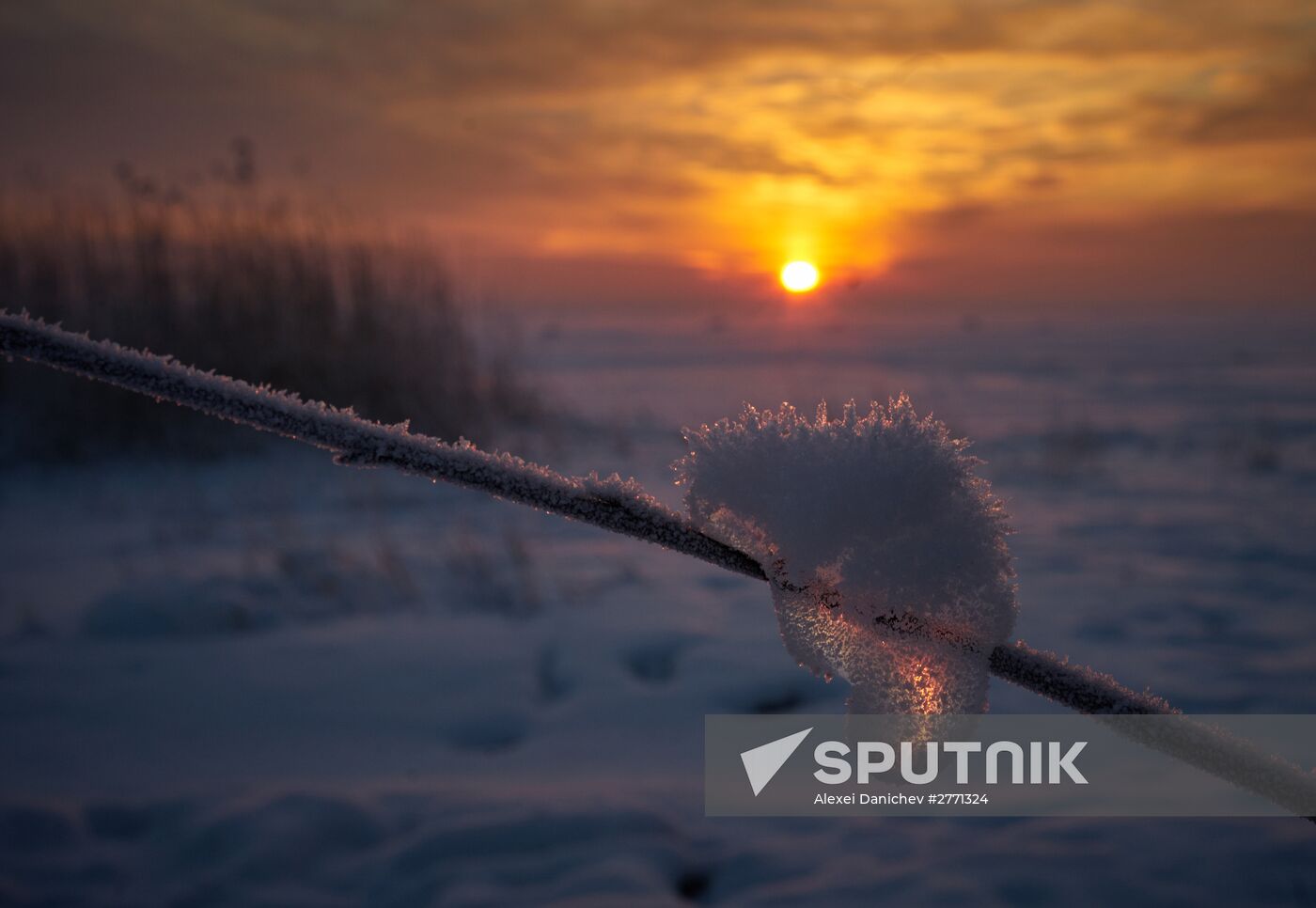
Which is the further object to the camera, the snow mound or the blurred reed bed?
the blurred reed bed

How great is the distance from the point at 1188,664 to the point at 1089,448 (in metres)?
4.26

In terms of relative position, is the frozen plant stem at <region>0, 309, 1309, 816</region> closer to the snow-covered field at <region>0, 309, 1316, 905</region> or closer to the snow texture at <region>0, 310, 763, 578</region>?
the snow texture at <region>0, 310, 763, 578</region>

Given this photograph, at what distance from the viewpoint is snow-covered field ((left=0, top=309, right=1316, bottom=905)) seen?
1.95 m

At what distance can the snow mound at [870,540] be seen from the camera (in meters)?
0.67

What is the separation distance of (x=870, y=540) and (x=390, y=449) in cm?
35

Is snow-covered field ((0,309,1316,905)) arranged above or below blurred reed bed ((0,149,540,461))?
below

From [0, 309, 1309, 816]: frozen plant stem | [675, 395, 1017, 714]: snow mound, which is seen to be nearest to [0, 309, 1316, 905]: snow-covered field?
[675, 395, 1017, 714]: snow mound

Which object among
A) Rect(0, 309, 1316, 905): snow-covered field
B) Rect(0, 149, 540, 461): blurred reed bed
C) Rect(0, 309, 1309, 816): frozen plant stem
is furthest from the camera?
Rect(0, 149, 540, 461): blurred reed bed

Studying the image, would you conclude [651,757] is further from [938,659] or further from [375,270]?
[375,270]

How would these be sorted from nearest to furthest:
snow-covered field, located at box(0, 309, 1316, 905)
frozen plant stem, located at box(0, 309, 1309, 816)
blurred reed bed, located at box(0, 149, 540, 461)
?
frozen plant stem, located at box(0, 309, 1309, 816), snow-covered field, located at box(0, 309, 1316, 905), blurred reed bed, located at box(0, 149, 540, 461)

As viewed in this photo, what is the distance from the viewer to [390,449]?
0.60 metres

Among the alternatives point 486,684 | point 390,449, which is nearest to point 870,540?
point 390,449

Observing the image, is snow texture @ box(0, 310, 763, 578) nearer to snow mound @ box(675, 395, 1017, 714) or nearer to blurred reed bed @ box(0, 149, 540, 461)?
snow mound @ box(675, 395, 1017, 714)

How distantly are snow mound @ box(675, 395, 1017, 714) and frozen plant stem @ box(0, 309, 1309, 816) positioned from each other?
6 centimetres
